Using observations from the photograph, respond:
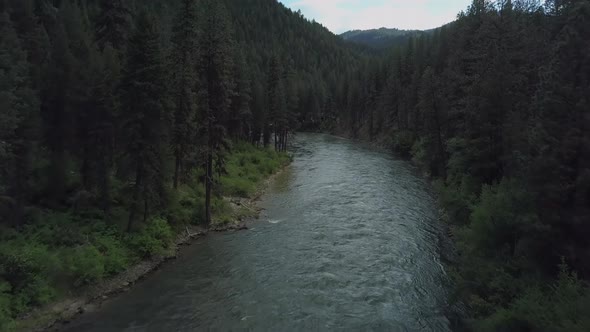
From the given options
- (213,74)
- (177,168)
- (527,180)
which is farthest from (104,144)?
(527,180)

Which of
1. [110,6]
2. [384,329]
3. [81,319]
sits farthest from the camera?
[110,6]

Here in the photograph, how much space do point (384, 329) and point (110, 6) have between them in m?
34.7

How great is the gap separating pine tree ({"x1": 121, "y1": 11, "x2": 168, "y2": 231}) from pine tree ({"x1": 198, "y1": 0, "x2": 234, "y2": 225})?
4613 mm

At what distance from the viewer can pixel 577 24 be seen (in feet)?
52.1

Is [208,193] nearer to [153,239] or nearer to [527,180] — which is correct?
[153,239]

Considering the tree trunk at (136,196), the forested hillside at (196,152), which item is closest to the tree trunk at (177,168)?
the forested hillside at (196,152)

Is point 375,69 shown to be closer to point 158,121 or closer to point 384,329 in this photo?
point 158,121

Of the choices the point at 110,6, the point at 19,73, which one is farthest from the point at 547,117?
the point at 110,6

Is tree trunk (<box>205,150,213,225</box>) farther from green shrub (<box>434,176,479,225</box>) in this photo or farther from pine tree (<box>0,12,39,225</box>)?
green shrub (<box>434,176,479,225</box>)

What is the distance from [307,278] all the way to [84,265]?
11.8 metres

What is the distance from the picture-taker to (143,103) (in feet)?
79.4

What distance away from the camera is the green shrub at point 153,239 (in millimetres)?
24250

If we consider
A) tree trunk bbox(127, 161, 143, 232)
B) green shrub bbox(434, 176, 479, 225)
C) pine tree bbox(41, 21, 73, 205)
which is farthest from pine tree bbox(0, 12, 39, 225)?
green shrub bbox(434, 176, 479, 225)

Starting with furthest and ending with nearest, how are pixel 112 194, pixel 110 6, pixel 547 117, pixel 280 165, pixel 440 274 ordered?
pixel 280 165 < pixel 110 6 < pixel 112 194 < pixel 440 274 < pixel 547 117
